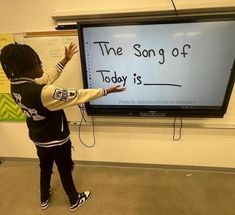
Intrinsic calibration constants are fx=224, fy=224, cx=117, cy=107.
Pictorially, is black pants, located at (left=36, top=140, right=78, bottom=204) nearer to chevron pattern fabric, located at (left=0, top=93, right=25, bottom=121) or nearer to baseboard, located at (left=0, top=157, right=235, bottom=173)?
baseboard, located at (left=0, top=157, right=235, bottom=173)

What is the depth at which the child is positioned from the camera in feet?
4.34

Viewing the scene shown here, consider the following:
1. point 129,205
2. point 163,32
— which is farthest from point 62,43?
point 129,205

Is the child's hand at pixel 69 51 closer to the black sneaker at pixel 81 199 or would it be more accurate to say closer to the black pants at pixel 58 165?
the black pants at pixel 58 165

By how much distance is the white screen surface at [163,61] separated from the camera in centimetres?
162

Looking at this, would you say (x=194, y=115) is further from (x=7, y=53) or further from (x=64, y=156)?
(x=7, y=53)

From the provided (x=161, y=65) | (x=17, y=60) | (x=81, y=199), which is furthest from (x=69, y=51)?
(x=81, y=199)

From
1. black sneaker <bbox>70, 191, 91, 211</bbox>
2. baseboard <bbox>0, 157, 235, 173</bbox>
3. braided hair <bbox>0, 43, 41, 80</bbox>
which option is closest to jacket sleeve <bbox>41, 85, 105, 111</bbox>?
braided hair <bbox>0, 43, 41, 80</bbox>

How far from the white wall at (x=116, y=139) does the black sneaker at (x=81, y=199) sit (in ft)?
1.43

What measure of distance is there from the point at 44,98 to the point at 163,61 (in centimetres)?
93

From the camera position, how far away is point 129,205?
1898 mm

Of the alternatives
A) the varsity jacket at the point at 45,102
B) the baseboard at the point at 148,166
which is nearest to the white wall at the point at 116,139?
the baseboard at the point at 148,166

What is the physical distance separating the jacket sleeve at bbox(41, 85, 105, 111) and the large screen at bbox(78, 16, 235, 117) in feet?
1.49

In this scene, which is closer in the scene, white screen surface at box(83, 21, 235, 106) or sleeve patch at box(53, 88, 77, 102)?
sleeve patch at box(53, 88, 77, 102)

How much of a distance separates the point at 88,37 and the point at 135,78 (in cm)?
49
